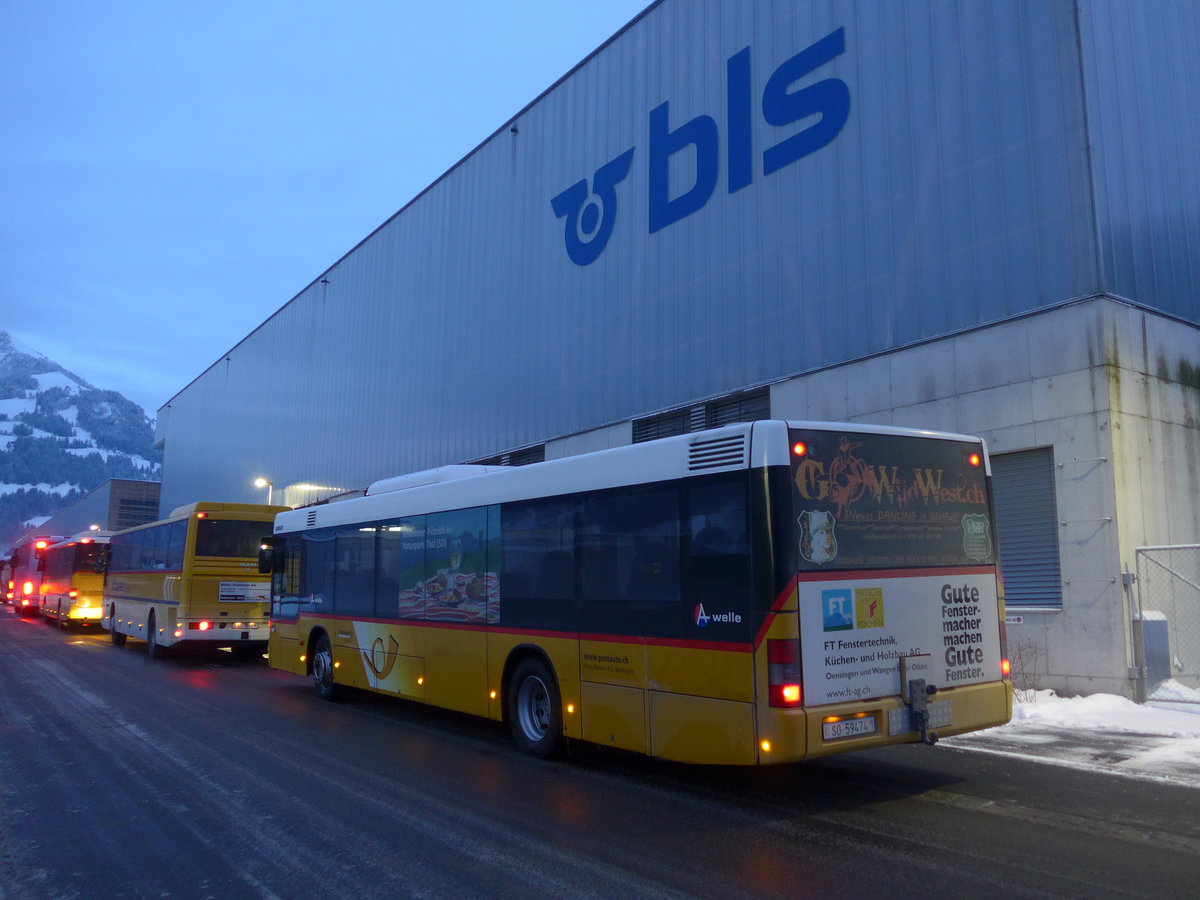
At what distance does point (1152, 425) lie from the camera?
13.0m

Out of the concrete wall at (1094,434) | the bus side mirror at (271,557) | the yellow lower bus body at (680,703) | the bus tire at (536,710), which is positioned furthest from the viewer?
the bus side mirror at (271,557)

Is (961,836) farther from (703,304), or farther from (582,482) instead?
(703,304)

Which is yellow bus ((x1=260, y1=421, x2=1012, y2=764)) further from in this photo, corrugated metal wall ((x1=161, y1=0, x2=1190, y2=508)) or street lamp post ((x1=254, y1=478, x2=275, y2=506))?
street lamp post ((x1=254, y1=478, x2=275, y2=506))

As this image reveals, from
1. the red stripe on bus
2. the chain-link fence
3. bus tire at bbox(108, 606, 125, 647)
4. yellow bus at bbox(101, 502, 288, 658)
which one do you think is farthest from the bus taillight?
bus tire at bbox(108, 606, 125, 647)

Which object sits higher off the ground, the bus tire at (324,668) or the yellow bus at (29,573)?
the yellow bus at (29,573)

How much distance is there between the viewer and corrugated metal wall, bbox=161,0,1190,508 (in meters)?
14.2

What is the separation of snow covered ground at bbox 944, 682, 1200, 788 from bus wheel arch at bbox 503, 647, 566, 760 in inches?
165

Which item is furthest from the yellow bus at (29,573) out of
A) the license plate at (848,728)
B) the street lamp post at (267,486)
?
the license plate at (848,728)

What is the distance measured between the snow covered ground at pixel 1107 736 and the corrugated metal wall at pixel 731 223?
18.6 ft

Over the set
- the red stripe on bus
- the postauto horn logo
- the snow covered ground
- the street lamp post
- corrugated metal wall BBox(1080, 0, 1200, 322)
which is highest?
the postauto horn logo

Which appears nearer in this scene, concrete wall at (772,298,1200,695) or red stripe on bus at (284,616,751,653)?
red stripe on bus at (284,616,751,653)

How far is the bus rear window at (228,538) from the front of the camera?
18.9 metres

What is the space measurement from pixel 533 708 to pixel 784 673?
3521 millimetres

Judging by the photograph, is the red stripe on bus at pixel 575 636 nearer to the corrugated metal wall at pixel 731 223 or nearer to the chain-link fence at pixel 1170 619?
the chain-link fence at pixel 1170 619
